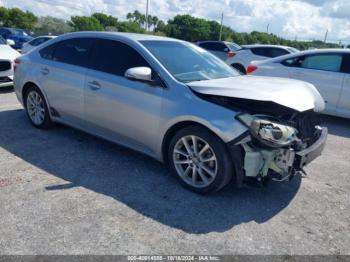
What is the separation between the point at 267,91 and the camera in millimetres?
3521

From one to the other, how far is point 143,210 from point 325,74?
5578mm

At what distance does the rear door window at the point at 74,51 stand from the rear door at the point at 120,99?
0.18 meters

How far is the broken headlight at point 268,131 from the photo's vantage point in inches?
128

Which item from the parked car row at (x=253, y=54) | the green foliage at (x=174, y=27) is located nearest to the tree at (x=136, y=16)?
the green foliage at (x=174, y=27)

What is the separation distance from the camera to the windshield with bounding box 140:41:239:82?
4.07 metres

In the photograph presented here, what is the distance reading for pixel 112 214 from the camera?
3.28 m

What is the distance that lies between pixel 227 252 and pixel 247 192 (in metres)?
1.15

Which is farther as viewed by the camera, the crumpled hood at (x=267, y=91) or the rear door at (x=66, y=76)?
the rear door at (x=66, y=76)

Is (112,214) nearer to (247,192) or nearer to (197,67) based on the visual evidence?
(247,192)

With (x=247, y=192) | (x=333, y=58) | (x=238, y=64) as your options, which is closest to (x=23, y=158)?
(x=247, y=192)

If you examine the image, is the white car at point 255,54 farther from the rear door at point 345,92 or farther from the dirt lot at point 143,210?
the dirt lot at point 143,210

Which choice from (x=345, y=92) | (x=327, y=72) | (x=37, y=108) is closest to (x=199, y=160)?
(x=37, y=108)

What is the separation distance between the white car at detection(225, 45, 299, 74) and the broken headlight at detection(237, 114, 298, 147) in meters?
9.94

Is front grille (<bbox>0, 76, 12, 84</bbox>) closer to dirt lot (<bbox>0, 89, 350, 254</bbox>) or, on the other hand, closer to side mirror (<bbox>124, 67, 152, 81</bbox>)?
dirt lot (<bbox>0, 89, 350, 254</bbox>)
